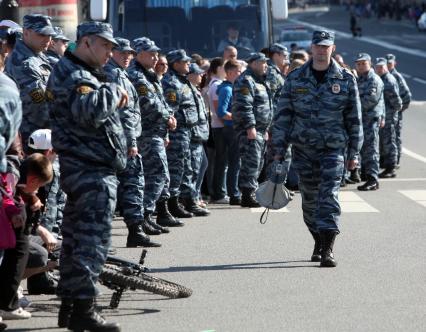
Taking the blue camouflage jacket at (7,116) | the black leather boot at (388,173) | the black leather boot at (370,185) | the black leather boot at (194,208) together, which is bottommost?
the black leather boot at (388,173)

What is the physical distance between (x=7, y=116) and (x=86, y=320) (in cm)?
154

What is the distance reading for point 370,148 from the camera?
1914 centimetres

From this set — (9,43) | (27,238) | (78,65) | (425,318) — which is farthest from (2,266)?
(9,43)

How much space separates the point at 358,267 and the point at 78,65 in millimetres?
3775

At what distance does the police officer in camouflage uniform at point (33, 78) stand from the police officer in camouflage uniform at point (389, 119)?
10.4 metres

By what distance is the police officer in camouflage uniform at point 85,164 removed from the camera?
8.41m

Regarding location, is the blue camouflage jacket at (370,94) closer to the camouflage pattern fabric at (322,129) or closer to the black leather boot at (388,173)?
the black leather boot at (388,173)

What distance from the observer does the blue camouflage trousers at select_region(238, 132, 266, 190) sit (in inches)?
659

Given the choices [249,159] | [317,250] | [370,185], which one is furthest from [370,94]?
[317,250]

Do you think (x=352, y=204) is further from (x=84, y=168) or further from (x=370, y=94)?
(x=84, y=168)

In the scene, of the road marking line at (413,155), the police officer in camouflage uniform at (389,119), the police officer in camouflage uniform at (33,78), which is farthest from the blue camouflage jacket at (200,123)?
the road marking line at (413,155)

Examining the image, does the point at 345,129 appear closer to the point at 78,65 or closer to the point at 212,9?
the point at 78,65

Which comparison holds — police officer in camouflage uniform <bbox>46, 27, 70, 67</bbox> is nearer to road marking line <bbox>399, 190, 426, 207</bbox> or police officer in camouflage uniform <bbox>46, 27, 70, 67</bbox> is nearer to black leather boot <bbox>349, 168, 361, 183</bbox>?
road marking line <bbox>399, 190, 426, 207</bbox>

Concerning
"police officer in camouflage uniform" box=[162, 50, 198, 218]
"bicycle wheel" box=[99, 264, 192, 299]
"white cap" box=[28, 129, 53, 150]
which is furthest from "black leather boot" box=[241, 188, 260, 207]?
"bicycle wheel" box=[99, 264, 192, 299]
